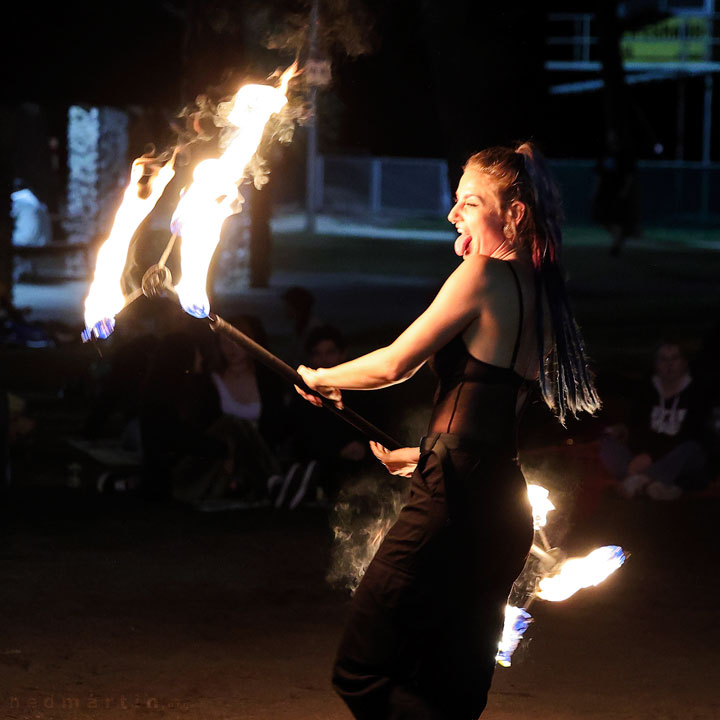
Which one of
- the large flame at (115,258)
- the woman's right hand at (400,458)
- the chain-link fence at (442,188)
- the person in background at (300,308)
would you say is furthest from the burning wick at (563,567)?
the chain-link fence at (442,188)

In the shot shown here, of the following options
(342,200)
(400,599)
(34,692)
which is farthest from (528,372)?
(342,200)

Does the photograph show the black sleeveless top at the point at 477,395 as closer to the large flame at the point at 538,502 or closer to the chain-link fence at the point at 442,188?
the large flame at the point at 538,502

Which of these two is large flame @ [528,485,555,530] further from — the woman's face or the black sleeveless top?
the woman's face

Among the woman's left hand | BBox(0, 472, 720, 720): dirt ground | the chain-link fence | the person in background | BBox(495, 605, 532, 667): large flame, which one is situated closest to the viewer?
the woman's left hand

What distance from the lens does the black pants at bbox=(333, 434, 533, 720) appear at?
3.52 m

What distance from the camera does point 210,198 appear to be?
4.06m

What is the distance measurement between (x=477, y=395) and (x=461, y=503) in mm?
275

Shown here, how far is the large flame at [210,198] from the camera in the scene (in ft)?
12.7

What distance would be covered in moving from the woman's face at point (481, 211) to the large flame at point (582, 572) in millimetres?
1117

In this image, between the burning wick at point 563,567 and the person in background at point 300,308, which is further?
the person in background at point 300,308

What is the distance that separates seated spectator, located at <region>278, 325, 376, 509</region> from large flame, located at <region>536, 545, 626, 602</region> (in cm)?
394

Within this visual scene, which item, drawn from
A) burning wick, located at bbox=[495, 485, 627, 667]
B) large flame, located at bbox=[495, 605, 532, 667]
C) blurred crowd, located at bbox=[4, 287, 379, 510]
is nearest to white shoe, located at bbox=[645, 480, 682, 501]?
blurred crowd, located at bbox=[4, 287, 379, 510]

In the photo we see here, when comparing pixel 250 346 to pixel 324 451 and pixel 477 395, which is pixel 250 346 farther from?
pixel 324 451

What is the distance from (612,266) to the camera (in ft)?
87.3
